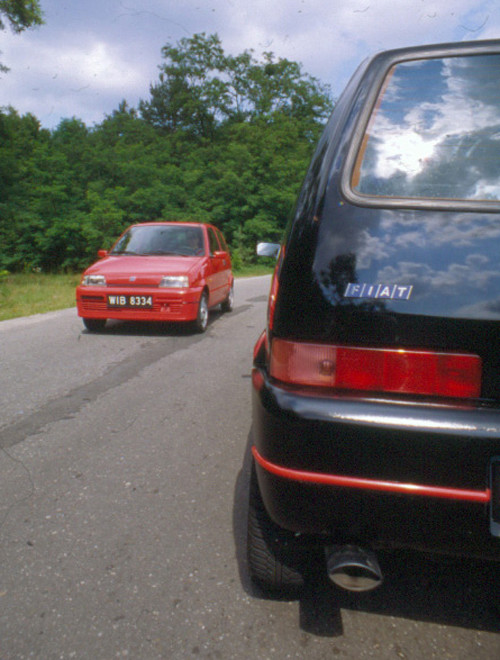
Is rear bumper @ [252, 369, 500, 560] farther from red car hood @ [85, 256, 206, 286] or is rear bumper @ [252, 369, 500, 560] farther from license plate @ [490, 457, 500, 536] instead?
red car hood @ [85, 256, 206, 286]

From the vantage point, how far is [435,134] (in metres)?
1.66

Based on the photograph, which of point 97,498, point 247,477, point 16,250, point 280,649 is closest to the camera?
point 280,649

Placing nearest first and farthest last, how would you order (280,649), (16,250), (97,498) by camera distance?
1. (280,649)
2. (97,498)
3. (16,250)

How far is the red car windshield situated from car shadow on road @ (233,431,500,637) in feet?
19.8

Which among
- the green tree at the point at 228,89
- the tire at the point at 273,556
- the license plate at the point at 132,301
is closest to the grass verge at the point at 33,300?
the license plate at the point at 132,301

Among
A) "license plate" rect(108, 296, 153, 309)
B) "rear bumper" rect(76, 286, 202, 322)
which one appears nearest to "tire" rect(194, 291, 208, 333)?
"rear bumper" rect(76, 286, 202, 322)

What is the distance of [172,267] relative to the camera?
7.04 metres

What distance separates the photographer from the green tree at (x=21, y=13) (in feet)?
55.7

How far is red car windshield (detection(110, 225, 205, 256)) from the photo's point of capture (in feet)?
25.2

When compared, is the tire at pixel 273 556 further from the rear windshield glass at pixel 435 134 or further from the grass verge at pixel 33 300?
the grass verge at pixel 33 300

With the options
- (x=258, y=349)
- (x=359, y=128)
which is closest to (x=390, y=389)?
(x=258, y=349)

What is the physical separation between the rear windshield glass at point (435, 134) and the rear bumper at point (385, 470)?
654 mm

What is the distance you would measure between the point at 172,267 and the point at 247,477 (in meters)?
4.65

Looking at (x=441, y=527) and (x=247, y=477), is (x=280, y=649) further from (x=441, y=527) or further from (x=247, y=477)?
(x=247, y=477)
